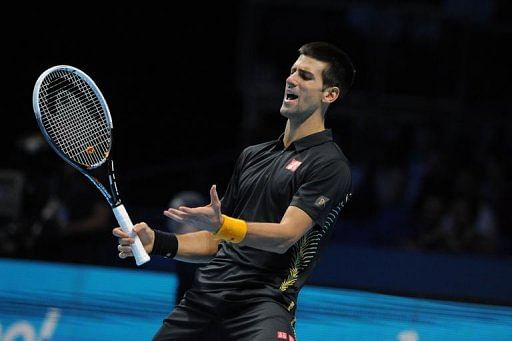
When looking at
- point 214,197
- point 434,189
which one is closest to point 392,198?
point 434,189

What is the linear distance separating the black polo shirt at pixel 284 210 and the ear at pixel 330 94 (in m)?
0.14

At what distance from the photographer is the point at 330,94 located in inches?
161

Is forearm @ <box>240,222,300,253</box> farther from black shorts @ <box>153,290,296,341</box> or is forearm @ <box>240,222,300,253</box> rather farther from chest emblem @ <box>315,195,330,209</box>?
black shorts @ <box>153,290,296,341</box>

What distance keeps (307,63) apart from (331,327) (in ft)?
5.18

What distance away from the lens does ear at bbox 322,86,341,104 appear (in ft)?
13.4

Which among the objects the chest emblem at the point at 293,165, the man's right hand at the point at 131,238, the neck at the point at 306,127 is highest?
the neck at the point at 306,127

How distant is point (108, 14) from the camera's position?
38.9 ft

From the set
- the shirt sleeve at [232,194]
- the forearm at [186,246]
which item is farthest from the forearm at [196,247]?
the shirt sleeve at [232,194]

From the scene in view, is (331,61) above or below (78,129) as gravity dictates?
above

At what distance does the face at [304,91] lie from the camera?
4027 mm

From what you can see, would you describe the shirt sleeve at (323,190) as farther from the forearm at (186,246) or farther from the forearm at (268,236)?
the forearm at (186,246)

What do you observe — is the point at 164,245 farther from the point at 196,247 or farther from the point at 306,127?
the point at 306,127

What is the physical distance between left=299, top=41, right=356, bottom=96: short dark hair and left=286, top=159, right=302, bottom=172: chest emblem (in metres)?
0.34

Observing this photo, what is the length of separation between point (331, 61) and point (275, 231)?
2.74ft
